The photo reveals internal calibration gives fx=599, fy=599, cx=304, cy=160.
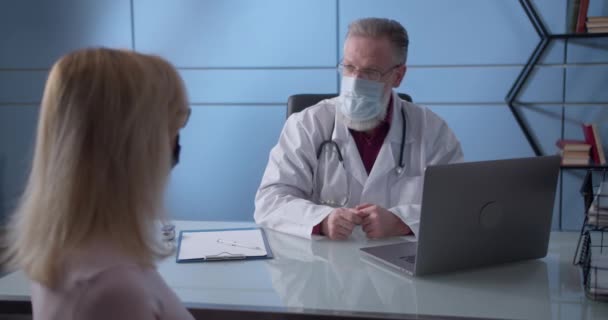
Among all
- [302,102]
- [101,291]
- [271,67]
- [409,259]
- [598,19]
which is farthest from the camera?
[271,67]

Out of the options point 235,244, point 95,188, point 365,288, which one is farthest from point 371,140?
point 95,188

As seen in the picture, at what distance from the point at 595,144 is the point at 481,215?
1.97 m

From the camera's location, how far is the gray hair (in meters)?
1.94

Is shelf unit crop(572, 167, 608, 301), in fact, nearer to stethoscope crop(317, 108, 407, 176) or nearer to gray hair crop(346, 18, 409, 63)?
stethoscope crop(317, 108, 407, 176)

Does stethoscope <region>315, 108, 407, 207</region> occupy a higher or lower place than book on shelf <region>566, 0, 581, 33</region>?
lower

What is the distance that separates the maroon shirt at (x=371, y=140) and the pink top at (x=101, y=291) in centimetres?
132

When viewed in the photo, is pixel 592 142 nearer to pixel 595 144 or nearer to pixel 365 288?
pixel 595 144

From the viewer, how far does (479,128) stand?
319 cm

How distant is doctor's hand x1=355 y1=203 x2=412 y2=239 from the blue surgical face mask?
0.47 m

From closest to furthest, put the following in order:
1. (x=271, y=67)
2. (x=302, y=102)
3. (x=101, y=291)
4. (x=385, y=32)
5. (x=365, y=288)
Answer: (x=101, y=291) → (x=365, y=288) → (x=385, y=32) → (x=302, y=102) → (x=271, y=67)

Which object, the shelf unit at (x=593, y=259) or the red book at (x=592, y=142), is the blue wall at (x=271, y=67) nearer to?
the red book at (x=592, y=142)

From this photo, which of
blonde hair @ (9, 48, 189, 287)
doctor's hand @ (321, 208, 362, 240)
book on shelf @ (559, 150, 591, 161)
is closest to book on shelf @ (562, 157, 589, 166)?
book on shelf @ (559, 150, 591, 161)

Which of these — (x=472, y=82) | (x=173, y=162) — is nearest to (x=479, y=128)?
(x=472, y=82)

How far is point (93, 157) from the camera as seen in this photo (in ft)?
2.45
